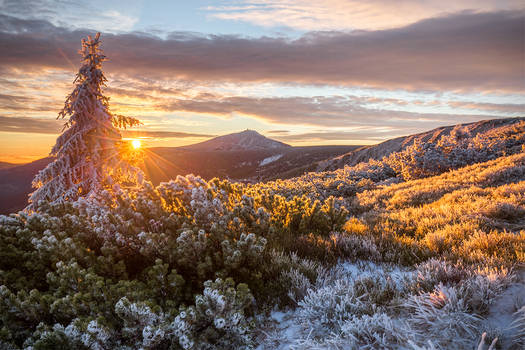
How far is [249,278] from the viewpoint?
3.20 m

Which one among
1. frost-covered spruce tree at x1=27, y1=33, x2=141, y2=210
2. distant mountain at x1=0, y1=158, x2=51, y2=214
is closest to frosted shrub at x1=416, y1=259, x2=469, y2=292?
frost-covered spruce tree at x1=27, y1=33, x2=141, y2=210

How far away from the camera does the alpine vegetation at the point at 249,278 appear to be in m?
2.20

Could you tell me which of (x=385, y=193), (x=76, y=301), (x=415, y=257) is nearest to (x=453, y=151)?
(x=385, y=193)

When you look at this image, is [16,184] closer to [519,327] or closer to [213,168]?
[213,168]

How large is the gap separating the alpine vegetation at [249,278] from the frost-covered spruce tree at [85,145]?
27.6 ft

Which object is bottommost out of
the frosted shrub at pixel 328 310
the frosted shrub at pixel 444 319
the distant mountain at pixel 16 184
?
the distant mountain at pixel 16 184

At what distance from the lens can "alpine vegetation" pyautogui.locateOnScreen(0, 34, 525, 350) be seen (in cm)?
220

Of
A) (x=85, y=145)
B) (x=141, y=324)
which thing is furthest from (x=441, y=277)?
(x=85, y=145)

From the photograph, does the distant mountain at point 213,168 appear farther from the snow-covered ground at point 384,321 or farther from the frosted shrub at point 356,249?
the snow-covered ground at point 384,321

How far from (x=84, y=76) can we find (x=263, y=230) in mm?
12566

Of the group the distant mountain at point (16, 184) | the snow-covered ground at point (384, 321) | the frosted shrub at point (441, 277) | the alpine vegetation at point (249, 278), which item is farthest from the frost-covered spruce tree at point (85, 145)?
the distant mountain at point (16, 184)

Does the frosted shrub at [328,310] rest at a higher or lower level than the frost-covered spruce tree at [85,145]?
lower

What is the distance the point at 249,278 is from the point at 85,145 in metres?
12.2

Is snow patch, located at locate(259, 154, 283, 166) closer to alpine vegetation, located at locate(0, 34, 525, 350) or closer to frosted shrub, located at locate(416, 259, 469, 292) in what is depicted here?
alpine vegetation, located at locate(0, 34, 525, 350)
